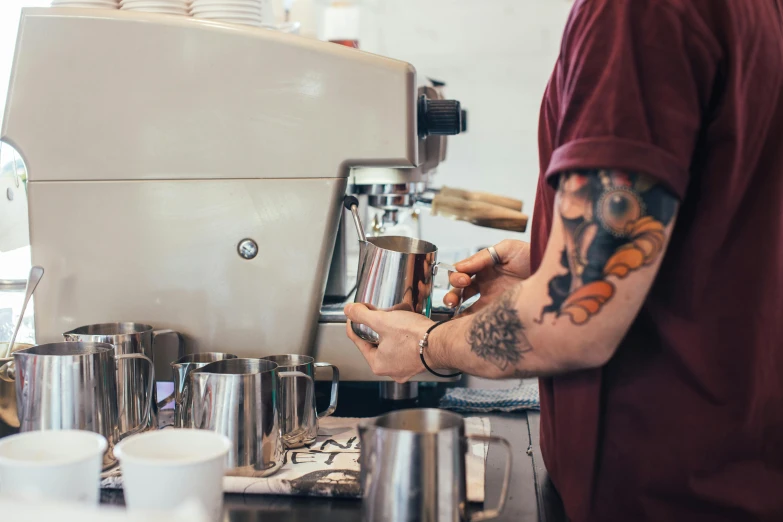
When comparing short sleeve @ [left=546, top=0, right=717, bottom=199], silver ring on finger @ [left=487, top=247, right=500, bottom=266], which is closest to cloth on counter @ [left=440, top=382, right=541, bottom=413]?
silver ring on finger @ [left=487, top=247, right=500, bottom=266]

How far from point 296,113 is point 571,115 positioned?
491 millimetres

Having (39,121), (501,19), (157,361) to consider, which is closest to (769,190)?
(157,361)

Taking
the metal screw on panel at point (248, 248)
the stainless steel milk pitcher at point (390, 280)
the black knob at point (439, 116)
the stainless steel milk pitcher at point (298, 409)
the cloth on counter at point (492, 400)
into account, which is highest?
the black knob at point (439, 116)

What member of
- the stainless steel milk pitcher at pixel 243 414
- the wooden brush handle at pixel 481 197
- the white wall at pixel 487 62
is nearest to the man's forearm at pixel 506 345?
the stainless steel milk pitcher at pixel 243 414

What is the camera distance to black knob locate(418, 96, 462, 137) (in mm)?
1182

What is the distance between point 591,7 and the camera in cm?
75

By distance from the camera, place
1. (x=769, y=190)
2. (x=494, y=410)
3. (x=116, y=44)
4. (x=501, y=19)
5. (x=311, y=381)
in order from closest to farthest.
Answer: (x=769, y=190) < (x=311, y=381) < (x=116, y=44) < (x=494, y=410) < (x=501, y=19)

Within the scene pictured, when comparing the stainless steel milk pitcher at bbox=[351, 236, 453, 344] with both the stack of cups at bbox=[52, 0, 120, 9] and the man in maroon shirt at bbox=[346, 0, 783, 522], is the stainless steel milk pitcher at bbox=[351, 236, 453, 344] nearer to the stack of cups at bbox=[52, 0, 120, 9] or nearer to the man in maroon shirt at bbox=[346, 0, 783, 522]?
the man in maroon shirt at bbox=[346, 0, 783, 522]

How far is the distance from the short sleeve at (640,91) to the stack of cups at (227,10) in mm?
674

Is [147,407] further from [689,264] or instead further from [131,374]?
[689,264]

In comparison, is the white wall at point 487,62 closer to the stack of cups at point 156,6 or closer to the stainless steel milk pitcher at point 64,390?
the stack of cups at point 156,6

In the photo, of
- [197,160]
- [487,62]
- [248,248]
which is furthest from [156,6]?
[487,62]

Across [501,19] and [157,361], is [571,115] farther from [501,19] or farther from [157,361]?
[501,19]

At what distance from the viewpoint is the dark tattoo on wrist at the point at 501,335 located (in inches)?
30.9
